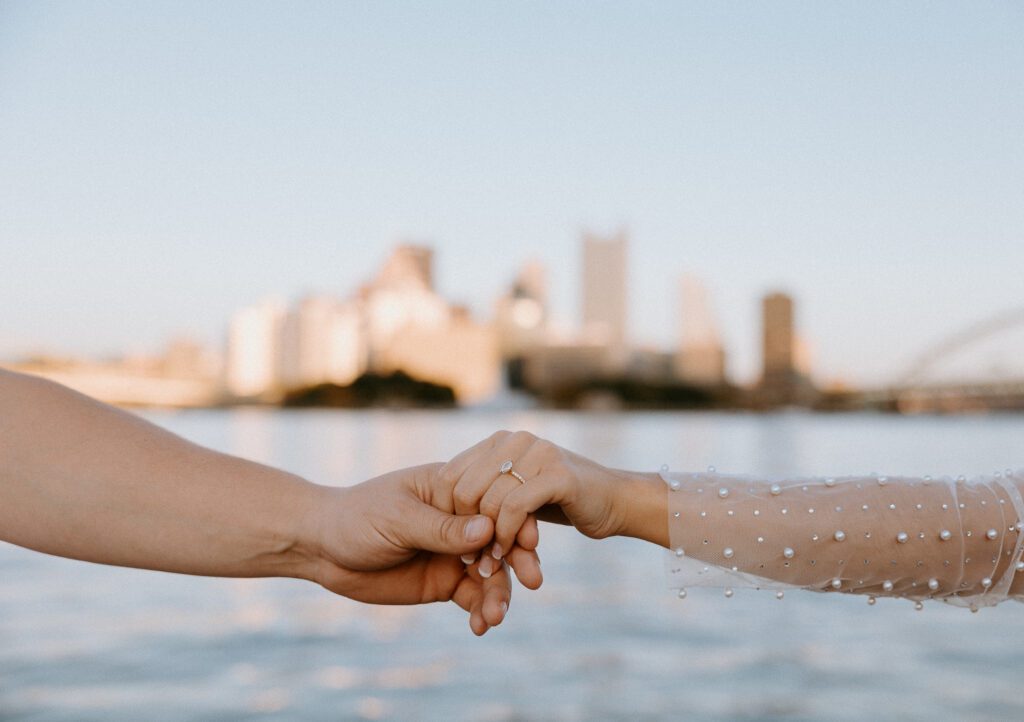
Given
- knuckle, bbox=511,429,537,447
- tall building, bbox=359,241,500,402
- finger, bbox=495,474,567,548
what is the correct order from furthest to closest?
tall building, bbox=359,241,500,402 → knuckle, bbox=511,429,537,447 → finger, bbox=495,474,567,548

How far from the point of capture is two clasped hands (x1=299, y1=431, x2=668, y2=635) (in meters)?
2.18

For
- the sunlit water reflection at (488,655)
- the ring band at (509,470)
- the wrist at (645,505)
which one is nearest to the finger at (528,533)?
the ring band at (509,470)

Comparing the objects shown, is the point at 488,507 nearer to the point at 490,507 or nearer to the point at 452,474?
the point at 490,507

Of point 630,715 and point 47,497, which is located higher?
point 47,497

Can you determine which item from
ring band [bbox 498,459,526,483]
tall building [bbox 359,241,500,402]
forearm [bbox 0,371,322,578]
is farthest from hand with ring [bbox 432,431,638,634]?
tall building [bbox 359,241,500,402]

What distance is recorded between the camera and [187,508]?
2148mm

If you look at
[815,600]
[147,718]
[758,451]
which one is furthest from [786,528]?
[758,451]

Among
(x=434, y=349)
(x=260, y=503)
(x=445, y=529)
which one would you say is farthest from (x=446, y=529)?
(x=434, y=349)

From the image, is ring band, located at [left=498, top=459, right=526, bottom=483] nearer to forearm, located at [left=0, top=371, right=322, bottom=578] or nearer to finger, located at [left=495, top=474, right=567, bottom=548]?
finger, located at [left=495, top=474, right=567, bottom=548]

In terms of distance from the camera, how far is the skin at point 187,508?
2.05 m

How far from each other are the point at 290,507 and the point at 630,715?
13.1ft

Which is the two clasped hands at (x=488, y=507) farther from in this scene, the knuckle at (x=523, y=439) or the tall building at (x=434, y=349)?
the tall building at (x=434, y=349)

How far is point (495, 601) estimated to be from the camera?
2443 millimetres

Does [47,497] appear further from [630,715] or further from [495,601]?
[630,715]
